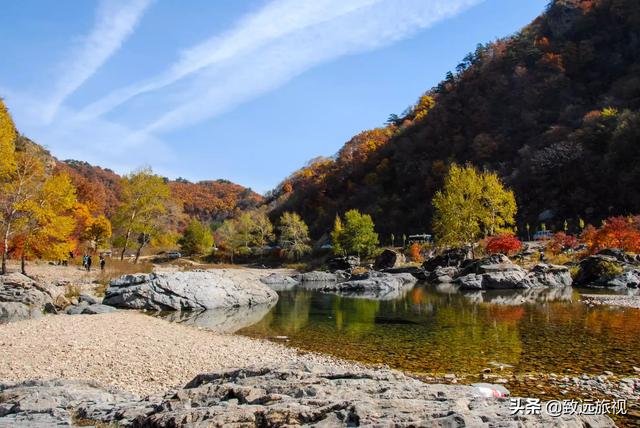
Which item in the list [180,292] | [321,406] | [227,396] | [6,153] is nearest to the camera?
[321,406]

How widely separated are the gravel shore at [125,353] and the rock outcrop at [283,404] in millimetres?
2244

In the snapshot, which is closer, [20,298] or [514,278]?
[20,298]

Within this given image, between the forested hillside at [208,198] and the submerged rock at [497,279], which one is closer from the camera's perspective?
the submerged rock at [497,279]

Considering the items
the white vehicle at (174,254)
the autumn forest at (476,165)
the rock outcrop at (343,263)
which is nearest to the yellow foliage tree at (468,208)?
the autumn forest at (476,165)

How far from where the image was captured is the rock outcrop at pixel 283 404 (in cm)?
478

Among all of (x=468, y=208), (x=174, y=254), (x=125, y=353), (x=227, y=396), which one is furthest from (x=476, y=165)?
(x=227, y=396)

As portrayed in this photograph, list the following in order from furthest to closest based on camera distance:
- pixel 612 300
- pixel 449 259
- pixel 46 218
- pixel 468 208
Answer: pixel 468 208 < pixel 449 259 < pixel 46 218 < pixel 612 300

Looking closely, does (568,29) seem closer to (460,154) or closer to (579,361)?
(460,154)

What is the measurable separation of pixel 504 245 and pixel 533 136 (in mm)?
43985

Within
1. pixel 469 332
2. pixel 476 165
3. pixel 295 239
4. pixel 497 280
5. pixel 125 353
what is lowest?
pixel 125 353

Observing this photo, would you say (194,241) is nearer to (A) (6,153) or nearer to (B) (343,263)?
(B) (343,263)

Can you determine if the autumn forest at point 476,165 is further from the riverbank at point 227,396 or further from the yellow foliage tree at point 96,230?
the riverbank at point 227,396

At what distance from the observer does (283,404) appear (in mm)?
5457

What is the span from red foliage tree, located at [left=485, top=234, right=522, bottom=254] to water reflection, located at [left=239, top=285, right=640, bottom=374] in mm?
22738
